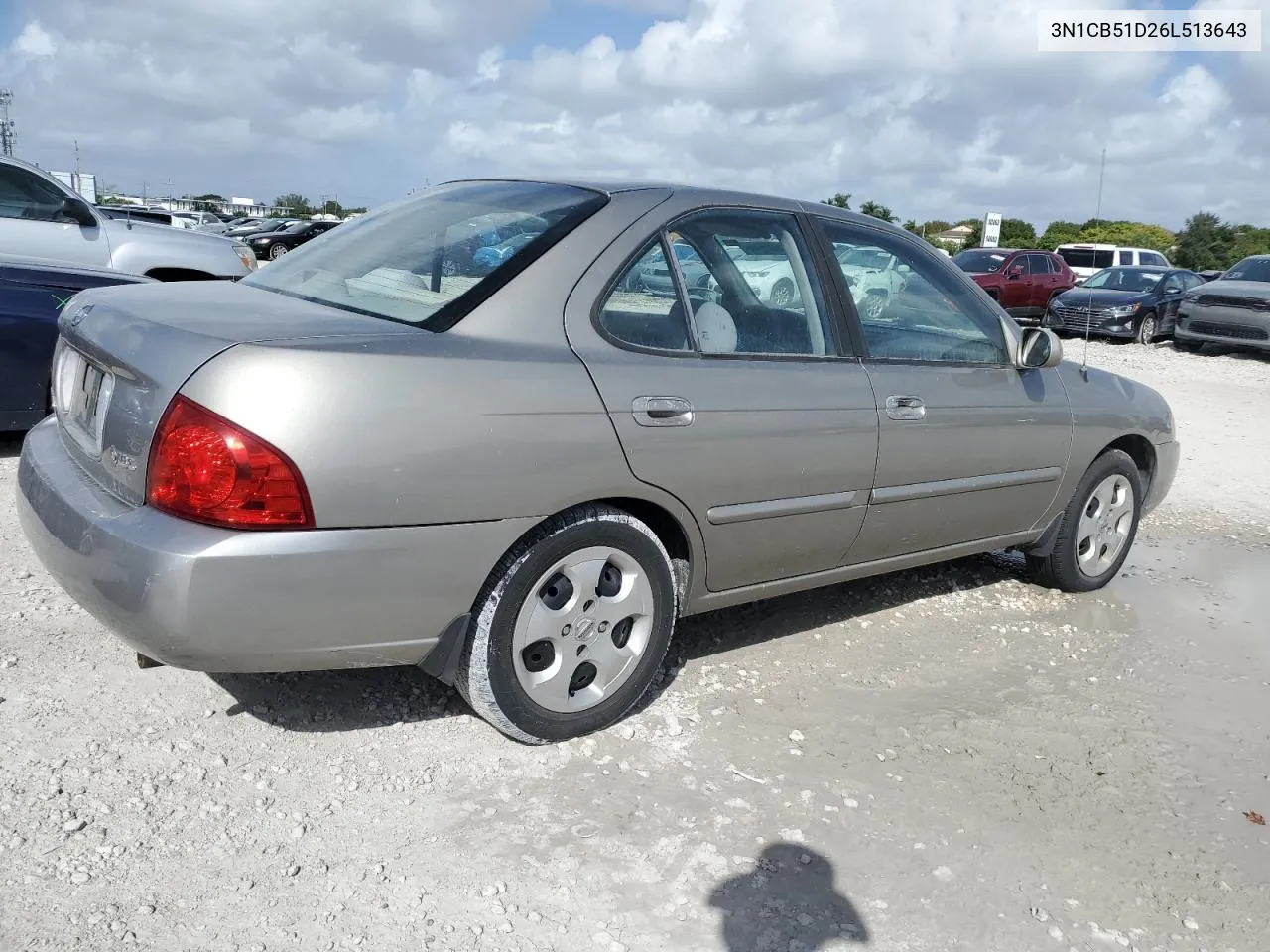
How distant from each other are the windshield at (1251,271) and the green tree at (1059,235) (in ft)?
121

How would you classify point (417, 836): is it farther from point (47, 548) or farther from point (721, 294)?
point (721, 294)

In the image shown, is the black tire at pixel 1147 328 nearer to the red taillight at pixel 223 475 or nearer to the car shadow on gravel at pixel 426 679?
the car shadow on gravel at pixel 426 679

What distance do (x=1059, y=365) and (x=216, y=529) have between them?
3.53 metres

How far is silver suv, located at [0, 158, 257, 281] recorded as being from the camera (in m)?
8.73

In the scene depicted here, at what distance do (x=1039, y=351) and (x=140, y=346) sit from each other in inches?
125

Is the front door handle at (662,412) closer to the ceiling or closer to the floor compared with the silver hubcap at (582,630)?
closer to the ceiling

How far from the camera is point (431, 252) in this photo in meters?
3.28

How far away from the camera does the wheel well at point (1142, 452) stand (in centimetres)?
501

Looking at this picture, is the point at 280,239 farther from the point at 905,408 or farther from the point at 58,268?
the point at 905,408

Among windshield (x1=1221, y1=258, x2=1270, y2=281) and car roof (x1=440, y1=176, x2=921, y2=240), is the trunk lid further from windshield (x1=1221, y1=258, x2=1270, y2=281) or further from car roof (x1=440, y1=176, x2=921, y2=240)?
windshield (x1=1221, y1=258, x2=1270, y2=281)

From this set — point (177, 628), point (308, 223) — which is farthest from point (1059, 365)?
point (308, 223)

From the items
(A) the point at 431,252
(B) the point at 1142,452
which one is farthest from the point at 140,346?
(B) the point at 1142,452

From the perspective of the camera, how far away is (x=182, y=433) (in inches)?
99.2

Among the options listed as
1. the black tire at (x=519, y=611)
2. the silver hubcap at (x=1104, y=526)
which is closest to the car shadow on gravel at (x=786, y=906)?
the black tire at (x=519, y=611)
